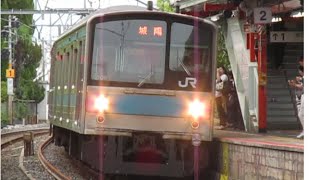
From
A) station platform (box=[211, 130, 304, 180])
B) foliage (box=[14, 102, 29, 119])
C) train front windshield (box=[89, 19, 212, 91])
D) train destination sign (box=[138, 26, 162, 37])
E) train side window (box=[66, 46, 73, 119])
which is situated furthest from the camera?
foliage (box=[14, 102, 29, 119])

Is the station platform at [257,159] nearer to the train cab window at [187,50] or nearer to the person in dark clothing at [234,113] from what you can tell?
the train cab window at [187,50]

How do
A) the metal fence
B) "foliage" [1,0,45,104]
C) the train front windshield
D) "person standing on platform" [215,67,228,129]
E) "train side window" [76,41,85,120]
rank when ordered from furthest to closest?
1. "foliage" [1,0,45,104]
2. the metal fence
3. "person standing on platform" [215,67,228,129]
4. "train side window" [76,41,85,120]
5. the train front windshield

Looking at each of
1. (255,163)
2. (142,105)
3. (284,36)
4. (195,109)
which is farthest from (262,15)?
(255,163)

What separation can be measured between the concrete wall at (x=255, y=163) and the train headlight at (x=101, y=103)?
2.04 meters

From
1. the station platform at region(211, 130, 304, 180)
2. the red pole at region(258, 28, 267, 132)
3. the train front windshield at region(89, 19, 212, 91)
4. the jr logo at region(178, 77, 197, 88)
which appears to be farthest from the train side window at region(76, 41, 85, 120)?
the red pole at region(258, 28, 267, 132)

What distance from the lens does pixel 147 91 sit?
9.00 meters

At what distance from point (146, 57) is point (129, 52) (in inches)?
11.1

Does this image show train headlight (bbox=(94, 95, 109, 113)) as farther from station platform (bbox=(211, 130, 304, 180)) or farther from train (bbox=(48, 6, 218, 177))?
station platform (bbox=(211, 130, 304, 180))

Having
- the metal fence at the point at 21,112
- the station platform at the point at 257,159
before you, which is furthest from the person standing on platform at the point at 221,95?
the metal fence at the point at 21,112

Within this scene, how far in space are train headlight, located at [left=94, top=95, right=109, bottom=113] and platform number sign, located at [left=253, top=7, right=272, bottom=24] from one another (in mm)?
4626

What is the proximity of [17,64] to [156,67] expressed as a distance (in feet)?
118

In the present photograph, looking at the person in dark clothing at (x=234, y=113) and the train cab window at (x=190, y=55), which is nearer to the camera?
the train cab window at (x=190, y=55)

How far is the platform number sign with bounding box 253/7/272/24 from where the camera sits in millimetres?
12203

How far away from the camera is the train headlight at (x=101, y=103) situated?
29.4 feet
